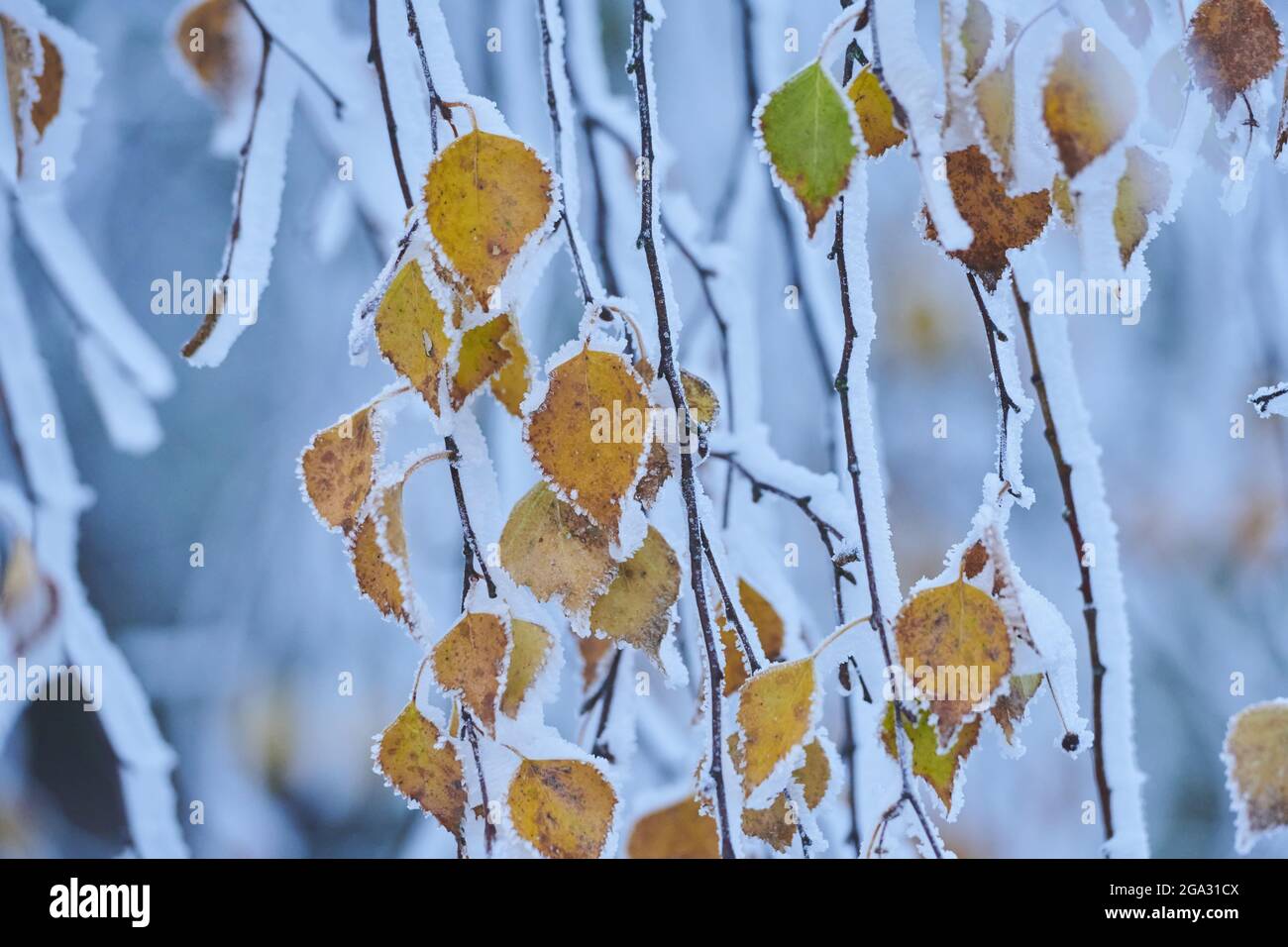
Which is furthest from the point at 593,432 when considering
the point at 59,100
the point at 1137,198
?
the point at 59,100

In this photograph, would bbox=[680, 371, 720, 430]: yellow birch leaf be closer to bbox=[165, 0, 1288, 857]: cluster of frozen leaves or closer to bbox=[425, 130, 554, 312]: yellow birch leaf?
bbox=[165, 0, 1288, 857]: cluster of frozen leaves

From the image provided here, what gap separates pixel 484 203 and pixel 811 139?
0.13 metres

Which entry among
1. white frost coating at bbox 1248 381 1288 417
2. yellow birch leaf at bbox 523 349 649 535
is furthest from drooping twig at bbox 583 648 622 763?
white frost coating at bbox 1248 381 1288 417

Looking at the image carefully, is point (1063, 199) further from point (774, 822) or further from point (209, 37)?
point (209, 37)

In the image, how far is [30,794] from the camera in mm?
640

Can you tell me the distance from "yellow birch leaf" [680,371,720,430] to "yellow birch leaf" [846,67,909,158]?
128mm

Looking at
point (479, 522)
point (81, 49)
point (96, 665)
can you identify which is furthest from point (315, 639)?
point (81, 49)

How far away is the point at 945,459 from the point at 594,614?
0.32 metres

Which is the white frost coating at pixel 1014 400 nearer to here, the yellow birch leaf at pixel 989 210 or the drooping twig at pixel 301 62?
the yellow birch leaf at pixel 989 210

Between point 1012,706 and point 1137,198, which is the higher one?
point 1137,198

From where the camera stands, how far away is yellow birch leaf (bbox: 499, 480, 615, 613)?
0.39 m

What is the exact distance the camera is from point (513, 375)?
0.43 meters
